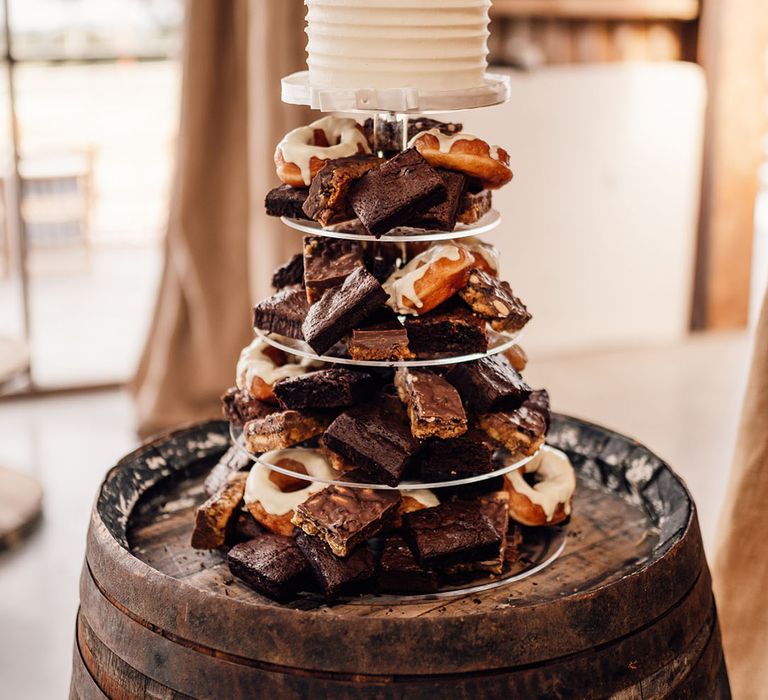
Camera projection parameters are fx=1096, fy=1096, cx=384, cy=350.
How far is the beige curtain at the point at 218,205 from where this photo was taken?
12.1 feet

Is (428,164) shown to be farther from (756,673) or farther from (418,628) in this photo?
(756,673)

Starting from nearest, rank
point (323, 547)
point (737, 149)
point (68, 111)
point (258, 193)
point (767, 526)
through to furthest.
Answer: point (323, 547) < point (767, 526) < point (258, 193) < point (68, 111) < point (737, 149)

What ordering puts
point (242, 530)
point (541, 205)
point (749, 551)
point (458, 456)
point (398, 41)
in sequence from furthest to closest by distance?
point (541, 205), point (749, 551), point (242, 530), point (458, 456), point (398, 41)

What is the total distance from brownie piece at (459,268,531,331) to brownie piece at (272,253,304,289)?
0.29m

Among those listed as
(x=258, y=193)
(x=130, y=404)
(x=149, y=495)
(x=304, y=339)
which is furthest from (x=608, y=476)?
(x=130, y=404)

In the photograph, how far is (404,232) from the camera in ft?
5.12

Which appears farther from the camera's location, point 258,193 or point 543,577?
point 258,193

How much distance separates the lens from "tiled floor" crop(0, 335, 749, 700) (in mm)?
2866

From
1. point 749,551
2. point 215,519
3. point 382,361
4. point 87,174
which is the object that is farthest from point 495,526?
point 87,174

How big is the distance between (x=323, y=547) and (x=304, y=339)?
0.29 meters

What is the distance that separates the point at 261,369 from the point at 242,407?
73 millimetres

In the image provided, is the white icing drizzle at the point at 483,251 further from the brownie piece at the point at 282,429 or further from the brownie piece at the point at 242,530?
the brownie piece at the point at 242,530

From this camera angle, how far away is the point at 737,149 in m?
5.17

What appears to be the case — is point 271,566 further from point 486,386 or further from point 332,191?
point 332,191
